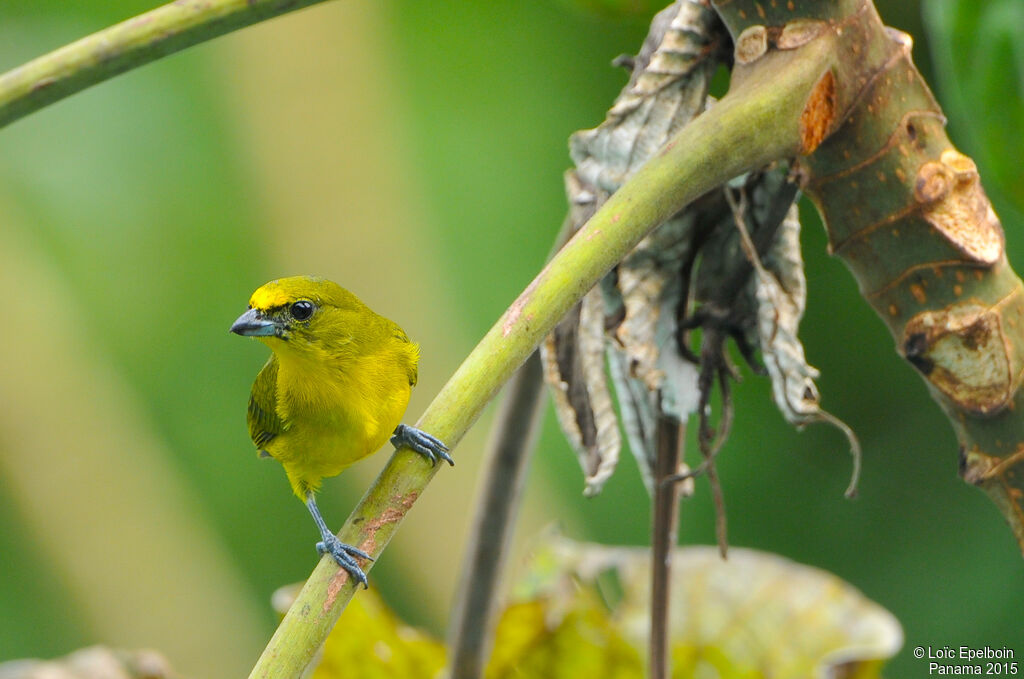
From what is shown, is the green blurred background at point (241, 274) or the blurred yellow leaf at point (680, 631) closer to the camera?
the blurred yellow leaf at point (680, 631)

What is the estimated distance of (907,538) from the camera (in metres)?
2.09

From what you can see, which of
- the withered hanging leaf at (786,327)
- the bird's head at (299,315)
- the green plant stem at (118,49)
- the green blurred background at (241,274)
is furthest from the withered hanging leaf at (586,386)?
the green blurred background at (241,274)

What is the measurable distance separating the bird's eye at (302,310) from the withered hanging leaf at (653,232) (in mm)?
304

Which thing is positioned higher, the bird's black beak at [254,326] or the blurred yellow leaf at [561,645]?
the bird's black beak at [254,326]

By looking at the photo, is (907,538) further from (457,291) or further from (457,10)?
(457,10)

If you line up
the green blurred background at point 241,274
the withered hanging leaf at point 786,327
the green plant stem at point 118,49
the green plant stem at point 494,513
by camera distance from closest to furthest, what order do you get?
the green plant stem at point 118,49 < the withered hanging leaf at point 786,327 < the green plant stem at point 494,513 < the green blurred background at point 241,274

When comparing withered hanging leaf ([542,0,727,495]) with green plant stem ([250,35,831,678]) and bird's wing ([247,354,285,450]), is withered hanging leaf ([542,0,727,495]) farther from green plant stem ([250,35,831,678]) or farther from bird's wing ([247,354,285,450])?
bird's wing ([247,354,285,450])

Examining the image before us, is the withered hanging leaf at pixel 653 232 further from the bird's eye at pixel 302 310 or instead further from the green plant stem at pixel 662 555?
the bird's eye at pixel 302 310

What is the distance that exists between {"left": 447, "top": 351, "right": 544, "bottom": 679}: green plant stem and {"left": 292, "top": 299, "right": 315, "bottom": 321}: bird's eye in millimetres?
252

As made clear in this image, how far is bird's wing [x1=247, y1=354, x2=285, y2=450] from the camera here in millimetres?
1297

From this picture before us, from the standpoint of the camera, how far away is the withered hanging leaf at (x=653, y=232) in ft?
3.36

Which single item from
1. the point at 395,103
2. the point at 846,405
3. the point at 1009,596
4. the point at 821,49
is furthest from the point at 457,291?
the point at 821,49
